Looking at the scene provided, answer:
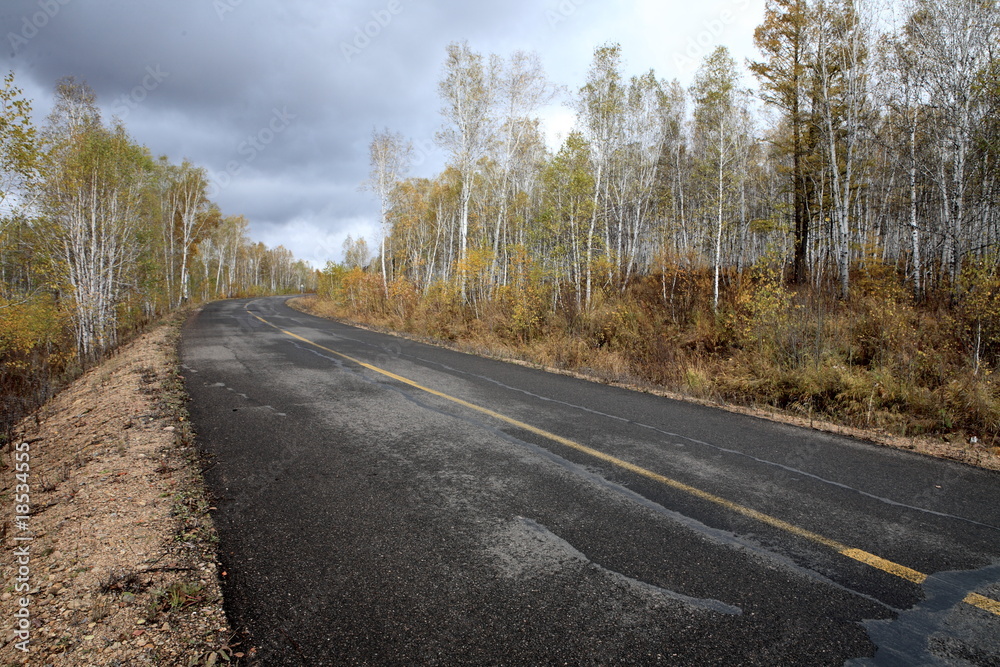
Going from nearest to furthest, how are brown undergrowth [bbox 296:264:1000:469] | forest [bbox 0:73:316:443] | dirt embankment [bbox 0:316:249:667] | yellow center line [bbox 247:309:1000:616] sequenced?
dirt embankment [bbox 0:316:249:667], yellow center line [bbox 247:309:1000:616], brown undergrowth [bbox 296:264:1000:469], forest [bbox 0:73:316:443]

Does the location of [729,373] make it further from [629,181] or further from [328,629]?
[629,181]

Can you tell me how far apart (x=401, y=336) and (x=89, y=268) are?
1163 centimetres

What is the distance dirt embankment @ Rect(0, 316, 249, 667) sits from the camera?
208 cm

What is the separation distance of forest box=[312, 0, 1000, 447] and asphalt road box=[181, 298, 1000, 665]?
3.56 meters

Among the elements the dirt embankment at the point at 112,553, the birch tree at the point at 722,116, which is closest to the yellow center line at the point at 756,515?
the dirt embankment at the point at 112,553

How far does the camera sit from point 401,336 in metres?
16.8

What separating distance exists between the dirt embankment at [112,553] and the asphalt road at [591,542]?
7.6 inches

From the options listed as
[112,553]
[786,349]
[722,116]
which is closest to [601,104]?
[722,116]

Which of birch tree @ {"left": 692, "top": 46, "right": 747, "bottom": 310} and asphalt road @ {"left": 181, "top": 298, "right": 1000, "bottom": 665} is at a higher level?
birch tree @ {"left": 692, "top": 46, "right": 747, "bottom": 310}

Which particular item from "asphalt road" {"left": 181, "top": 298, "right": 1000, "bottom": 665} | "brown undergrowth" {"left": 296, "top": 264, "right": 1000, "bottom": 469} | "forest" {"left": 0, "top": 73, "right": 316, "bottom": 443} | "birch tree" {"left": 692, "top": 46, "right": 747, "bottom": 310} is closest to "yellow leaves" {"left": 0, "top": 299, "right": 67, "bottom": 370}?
"forest" {"left": 0, "top": 73, "right": 316, "bottom": 443}

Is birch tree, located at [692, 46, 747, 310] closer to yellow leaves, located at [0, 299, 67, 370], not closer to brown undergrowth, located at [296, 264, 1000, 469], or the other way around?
brown undergrowth, located at [296, 264, 1000, 469]

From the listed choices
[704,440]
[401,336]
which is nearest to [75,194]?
[401,336]

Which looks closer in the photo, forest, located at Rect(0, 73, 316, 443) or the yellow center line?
the yellow center line

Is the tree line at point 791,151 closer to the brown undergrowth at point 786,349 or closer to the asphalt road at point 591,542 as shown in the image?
the brown undergrowth at point 786,349
